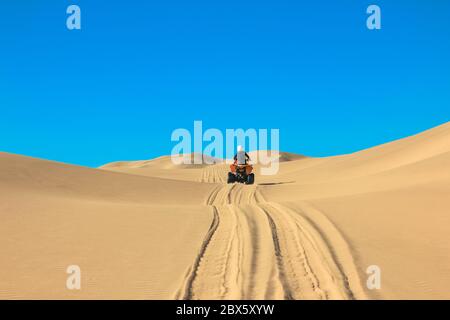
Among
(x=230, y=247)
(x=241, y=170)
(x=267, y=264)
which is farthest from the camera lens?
(x=241, y=170)

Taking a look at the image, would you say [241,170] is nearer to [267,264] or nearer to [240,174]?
[240,174]

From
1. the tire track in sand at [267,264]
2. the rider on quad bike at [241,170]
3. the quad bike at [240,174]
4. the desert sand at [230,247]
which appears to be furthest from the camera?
the quad bike at [240,174]

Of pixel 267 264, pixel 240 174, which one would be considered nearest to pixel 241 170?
pixel 240 174

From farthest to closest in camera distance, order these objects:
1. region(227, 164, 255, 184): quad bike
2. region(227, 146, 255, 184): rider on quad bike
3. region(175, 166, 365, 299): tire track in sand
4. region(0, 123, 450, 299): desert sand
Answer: region(227, 164, 255, 184): quad bike < region(227, 146, 255, 184): rider on quad bike < region(0, 123, 450, 299): desert sand < region(175, 166, 365, 299): tire track in sand

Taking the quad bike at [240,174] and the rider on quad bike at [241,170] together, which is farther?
the quad bike at [240,174]

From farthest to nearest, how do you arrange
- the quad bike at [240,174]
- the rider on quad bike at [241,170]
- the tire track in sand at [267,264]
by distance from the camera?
the quad bike at [240,174] → the rider on quad bike at [241,170] → the tire track in sand at [267,264]

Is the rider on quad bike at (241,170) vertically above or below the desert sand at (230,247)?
above

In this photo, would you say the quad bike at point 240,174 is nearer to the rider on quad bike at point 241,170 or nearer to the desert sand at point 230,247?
the rider on quad bike at point 241,170

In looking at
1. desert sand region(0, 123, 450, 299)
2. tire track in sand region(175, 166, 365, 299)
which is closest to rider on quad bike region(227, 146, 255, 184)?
desert sand region(0, 123, 450, 299)

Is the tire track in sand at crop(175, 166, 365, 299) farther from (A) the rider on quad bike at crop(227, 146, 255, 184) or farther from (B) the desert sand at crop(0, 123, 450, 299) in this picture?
(A) the rider on quad bike at crop(227, 146, 255, 184)

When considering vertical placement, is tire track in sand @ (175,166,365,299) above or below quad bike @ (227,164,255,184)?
below

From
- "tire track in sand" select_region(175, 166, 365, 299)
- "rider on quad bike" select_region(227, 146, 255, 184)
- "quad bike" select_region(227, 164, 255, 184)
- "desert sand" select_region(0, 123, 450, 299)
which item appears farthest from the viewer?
"quad bike" select_region(227, 164, 255, 184)

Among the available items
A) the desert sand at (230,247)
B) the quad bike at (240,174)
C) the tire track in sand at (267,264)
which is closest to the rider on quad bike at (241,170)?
the quad bike at (240,174)
